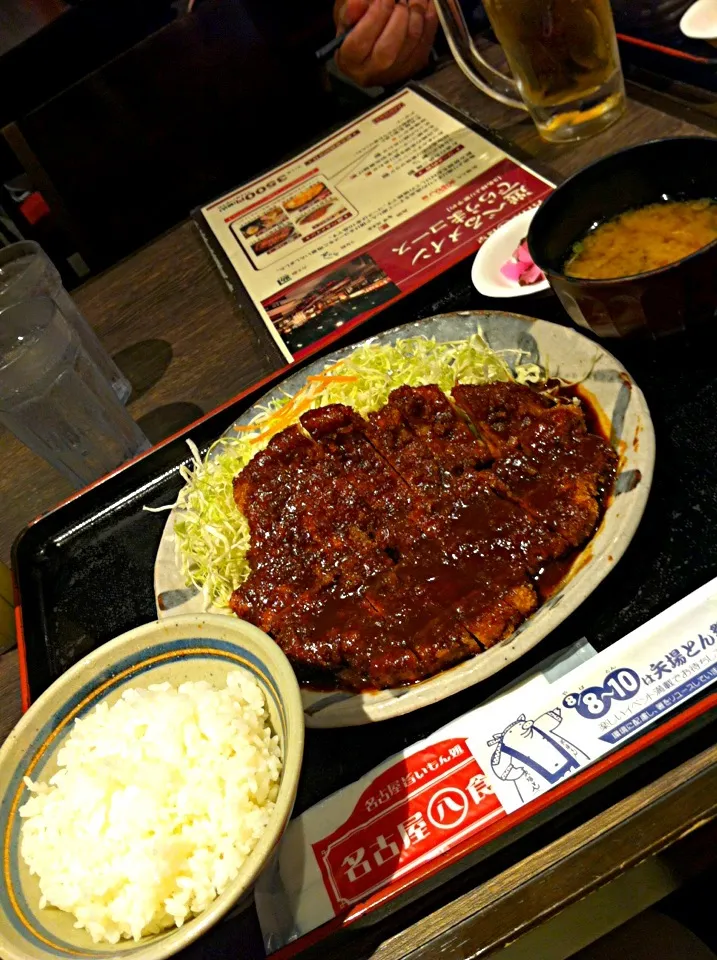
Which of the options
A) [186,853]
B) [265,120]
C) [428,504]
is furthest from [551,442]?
[265,120]

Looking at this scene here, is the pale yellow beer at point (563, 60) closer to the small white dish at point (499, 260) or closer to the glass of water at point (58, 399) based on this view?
the small white dish at point (499, 260)

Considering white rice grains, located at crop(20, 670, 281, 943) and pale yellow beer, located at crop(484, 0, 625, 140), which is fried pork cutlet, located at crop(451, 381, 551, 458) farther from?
pale yellow beer, located at crop(484, 0, 625, 140)

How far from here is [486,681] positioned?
154 centimetres

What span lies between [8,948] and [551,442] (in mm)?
1465

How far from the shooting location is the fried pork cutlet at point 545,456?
166cm

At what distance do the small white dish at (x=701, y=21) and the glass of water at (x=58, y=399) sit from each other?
7.97ft

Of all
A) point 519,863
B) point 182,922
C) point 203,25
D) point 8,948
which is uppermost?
point 203,25

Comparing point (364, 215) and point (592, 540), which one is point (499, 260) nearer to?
point (364, 215)

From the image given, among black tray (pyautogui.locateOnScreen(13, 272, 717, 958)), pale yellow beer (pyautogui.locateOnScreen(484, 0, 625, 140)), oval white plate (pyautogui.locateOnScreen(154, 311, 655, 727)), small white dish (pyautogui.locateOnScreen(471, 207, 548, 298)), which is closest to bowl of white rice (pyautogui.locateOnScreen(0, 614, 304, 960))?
black tray (pyautogui.locateOnScreen(13, 272, 717, 958))

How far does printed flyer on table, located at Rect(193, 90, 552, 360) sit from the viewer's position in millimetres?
2809

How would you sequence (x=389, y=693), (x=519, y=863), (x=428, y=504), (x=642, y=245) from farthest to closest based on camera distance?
(x=642, y=245), (x=428, y=504), (x=389, y=693), (x=519, y=863)

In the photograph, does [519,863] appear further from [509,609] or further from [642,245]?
[642,245]

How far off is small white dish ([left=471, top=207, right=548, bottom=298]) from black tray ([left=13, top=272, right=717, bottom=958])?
0.06 metres

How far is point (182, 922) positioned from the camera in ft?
3.98
